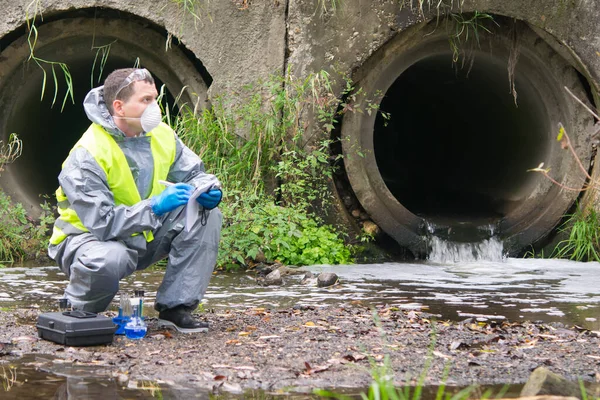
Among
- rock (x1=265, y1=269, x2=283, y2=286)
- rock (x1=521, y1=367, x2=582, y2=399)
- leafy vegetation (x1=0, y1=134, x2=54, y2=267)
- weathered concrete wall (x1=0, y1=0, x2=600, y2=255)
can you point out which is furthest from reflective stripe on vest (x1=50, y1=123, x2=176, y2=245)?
weathered concrete wall (x1=0, y1=0, x2=600, y2=255)

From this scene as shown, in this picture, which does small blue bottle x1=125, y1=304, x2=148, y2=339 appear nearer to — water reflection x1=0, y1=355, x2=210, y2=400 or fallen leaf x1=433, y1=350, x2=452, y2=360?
water reflection x1=0, y1=355, x2=210, y2=400

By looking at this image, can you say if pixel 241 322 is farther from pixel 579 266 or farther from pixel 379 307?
pixel 579 266

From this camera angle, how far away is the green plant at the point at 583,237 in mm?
7617

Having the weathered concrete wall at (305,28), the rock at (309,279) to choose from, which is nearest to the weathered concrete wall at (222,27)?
the weathered concrete wall at (305,28)

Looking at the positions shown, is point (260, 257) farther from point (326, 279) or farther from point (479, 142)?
point (479, 142)

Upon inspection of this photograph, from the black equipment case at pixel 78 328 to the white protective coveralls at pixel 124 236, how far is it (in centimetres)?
21

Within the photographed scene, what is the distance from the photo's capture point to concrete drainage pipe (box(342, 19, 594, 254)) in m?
7.91

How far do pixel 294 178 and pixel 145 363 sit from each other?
4.00 m

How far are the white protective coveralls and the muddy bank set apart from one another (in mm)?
262

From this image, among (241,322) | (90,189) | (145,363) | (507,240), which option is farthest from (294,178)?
(145,363)

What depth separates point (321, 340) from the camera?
163 inches

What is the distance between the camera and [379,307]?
523 cm

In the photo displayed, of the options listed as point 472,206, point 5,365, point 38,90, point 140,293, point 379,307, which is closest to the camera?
point 5,365

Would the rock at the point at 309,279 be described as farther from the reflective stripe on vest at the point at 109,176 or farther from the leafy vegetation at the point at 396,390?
the leafy vegetation at the point at 396,390
